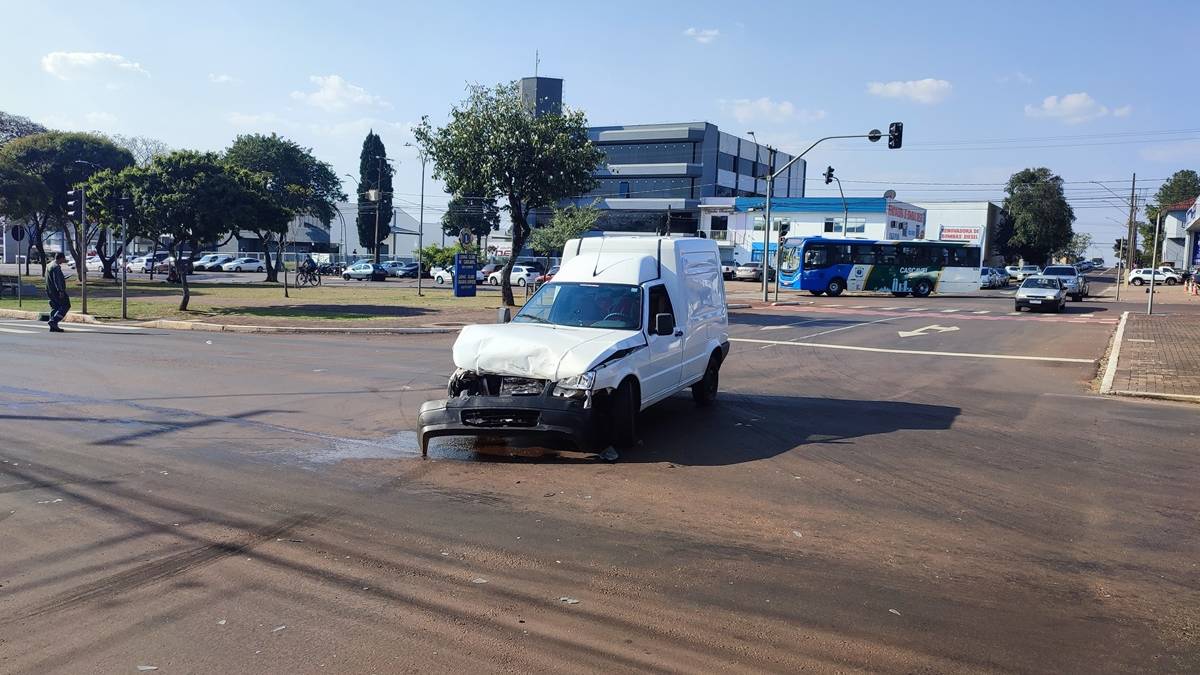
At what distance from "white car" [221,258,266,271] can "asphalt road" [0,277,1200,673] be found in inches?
2460

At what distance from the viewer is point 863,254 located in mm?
47031

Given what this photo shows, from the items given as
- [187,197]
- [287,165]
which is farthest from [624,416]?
[287,165]

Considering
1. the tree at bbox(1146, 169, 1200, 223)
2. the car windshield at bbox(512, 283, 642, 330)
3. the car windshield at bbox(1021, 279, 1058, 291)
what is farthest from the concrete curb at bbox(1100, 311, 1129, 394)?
the tree at bbox(1146, 169, 1200, 223)

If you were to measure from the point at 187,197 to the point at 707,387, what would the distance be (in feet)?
72.1

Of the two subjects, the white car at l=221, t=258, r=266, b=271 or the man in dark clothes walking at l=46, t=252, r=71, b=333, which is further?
the white car at l=221, t=258, r=266, b=271

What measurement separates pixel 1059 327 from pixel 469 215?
248 feet

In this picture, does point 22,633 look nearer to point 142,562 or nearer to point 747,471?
point 142,562

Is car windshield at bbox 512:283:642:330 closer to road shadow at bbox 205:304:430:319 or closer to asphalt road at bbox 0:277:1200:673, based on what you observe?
asphalt road at bbox 0:277:1200:673

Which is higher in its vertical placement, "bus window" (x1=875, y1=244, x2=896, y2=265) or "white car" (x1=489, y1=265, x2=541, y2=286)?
"bus window" (x1=875, y1=244, x2=896, y2=265)

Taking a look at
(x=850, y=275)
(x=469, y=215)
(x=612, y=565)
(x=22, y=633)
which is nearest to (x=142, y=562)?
(x=22, y=633)

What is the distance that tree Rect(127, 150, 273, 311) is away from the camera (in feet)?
90.9

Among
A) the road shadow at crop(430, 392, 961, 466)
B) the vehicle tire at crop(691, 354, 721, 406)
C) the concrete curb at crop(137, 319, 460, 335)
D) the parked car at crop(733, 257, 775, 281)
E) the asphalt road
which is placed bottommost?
the asphalt road

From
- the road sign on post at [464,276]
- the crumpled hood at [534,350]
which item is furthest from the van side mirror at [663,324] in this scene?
the road sign on post at [464,276]

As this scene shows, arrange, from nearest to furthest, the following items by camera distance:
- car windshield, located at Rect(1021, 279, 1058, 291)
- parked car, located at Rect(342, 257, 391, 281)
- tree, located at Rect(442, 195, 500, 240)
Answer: car windshield, located at Rect(1021, 279, 1058, 291)
parked car, located at Rect(342, 257, 391, 281)
tree, located at Rect(442, 195, 500, 240)
